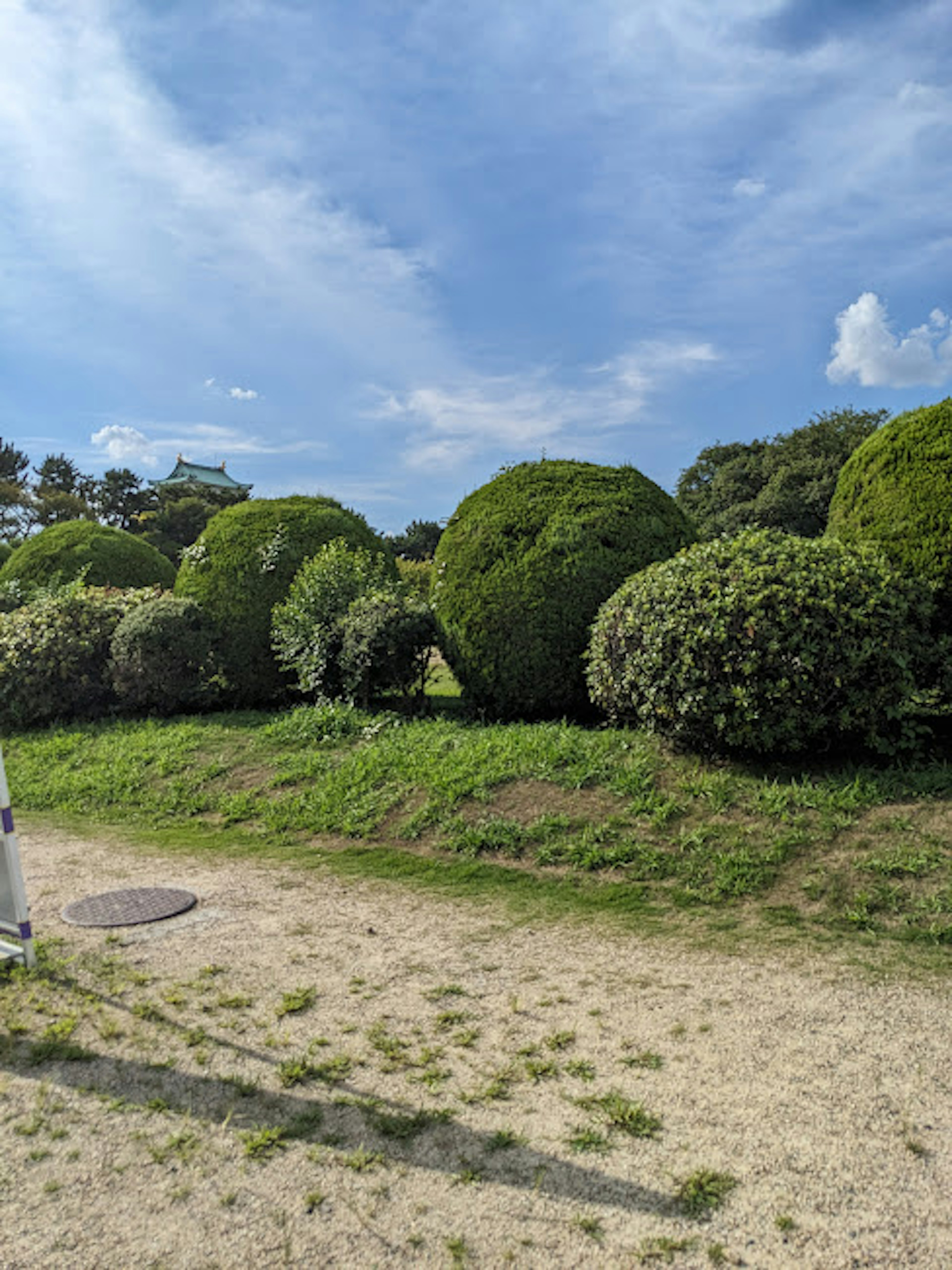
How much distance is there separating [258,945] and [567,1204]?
2639 mm

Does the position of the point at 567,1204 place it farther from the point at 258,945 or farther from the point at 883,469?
the point at 883,469

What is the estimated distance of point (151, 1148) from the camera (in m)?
3.00

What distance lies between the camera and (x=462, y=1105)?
3.22 metres

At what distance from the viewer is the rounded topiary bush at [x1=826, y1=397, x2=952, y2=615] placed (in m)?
7.16

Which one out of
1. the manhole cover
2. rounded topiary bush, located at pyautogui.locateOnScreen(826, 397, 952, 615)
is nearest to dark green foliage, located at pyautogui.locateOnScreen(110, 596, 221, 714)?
the manhole cover

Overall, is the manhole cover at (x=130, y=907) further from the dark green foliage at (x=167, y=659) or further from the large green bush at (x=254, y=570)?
the large green bush at (x=254, y=570)

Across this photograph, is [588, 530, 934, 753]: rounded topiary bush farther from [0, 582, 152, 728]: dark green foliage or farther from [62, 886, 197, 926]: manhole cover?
[0, 582, 152, 728]: dark green foliage

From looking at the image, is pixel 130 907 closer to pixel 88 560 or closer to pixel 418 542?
pixel 88 560

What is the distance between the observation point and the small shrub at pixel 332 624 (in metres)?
9.89

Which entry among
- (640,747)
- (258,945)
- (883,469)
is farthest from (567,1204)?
(883,469)

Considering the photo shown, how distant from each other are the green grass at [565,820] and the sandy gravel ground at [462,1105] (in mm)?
542

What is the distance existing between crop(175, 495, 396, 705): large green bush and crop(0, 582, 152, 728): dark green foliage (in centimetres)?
126

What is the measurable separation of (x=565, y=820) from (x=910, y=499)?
3.96 metres

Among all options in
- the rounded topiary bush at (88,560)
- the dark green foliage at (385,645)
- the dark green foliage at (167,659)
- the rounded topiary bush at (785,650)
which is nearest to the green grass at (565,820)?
the rounded topiary bush at (785,650)
